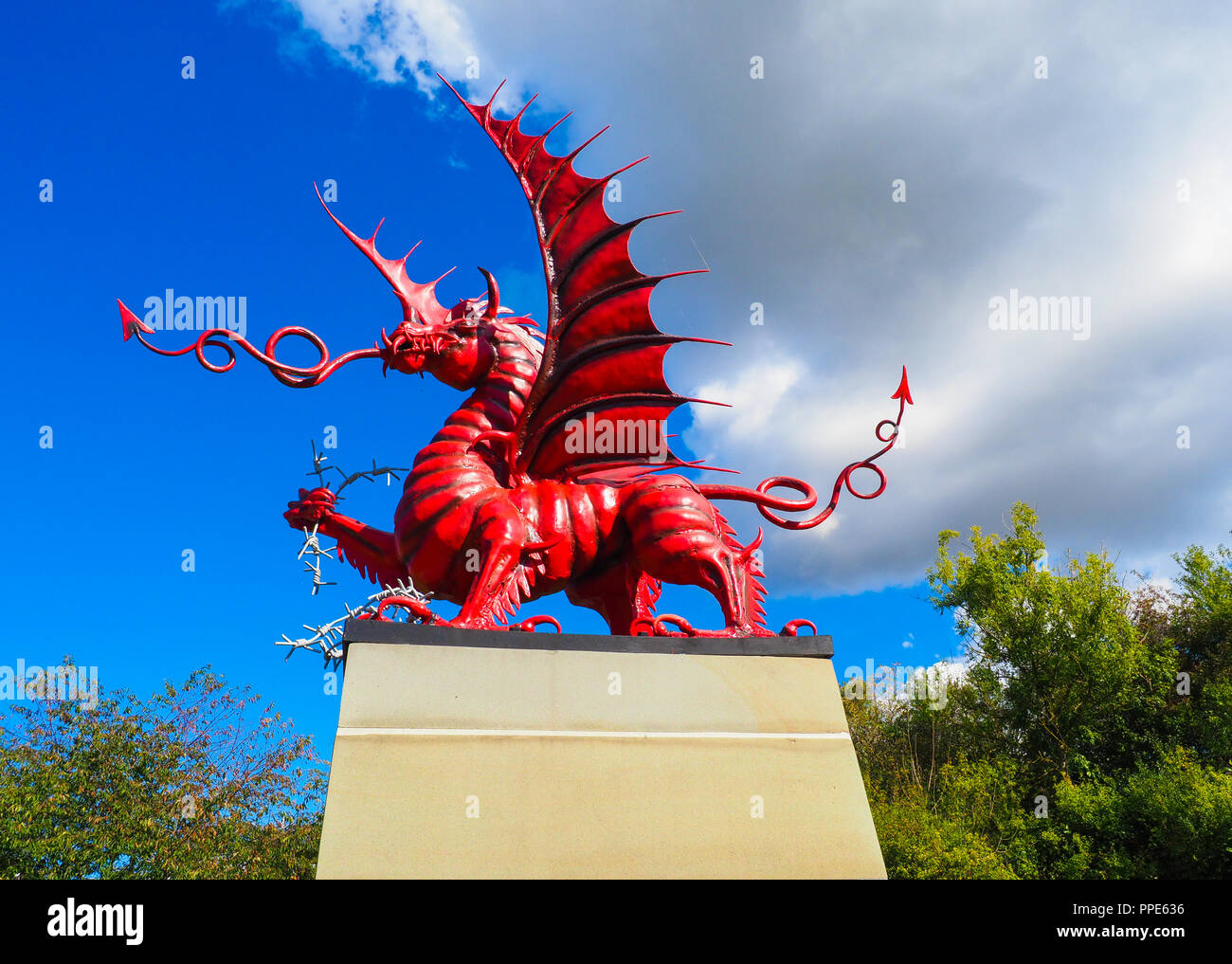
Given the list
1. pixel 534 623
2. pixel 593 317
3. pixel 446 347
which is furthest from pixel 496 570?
pixel 593 317

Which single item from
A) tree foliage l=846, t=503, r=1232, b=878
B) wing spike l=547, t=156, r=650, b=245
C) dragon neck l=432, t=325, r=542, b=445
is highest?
wing spike l=547, t=156, r=650, b=245

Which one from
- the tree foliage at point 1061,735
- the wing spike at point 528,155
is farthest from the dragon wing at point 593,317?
the tree foliage at point 1061,735

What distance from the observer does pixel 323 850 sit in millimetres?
3883

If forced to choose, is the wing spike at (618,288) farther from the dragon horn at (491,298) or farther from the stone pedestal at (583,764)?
the stone pedestal at (583,764)

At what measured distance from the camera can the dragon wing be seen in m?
6.23

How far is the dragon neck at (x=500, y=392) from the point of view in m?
6.13

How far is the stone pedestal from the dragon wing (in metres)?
1.88

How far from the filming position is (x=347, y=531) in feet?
20.9

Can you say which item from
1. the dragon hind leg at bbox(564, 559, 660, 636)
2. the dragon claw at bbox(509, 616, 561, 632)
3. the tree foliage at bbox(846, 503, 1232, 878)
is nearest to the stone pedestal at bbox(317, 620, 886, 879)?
the dragon claw at bbox(509, 616, 561, 632)

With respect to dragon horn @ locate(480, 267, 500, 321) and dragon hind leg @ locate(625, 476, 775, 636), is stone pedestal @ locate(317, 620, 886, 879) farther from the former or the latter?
dragon horn @ locate(480, 267, 500, 321)

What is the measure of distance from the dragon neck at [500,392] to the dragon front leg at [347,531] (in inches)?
36.3
